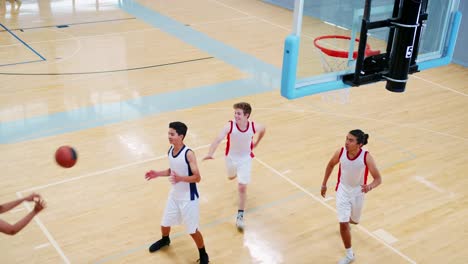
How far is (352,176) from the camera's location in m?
5.88

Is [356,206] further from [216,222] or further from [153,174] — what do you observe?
[153,174]

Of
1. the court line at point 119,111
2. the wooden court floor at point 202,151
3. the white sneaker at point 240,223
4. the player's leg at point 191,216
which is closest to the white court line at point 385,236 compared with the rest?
the wooden court floor at point 202,151

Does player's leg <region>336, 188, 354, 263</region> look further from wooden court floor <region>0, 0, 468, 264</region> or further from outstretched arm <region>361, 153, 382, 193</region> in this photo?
wooden court floor <region>0, 0, 468, 264</region>

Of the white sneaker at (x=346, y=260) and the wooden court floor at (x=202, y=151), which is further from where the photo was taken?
the wooden court floor at (x=202, y=151)

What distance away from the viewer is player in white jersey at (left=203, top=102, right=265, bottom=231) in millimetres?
6414

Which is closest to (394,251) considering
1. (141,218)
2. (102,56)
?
(141,218)

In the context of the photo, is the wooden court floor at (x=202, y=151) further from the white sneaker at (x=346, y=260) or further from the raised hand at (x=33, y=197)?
the raised hand at (x=33, y=197)

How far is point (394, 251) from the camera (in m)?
6.49

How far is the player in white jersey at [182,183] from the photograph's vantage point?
555 cm

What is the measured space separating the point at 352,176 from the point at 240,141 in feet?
4.49

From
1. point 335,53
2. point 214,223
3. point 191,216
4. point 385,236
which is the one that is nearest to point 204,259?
point 191,216

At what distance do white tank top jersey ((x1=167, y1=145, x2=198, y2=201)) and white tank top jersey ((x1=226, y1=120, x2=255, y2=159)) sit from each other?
94 cm

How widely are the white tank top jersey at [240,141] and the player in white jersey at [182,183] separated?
94 cm

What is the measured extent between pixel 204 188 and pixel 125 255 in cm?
171
